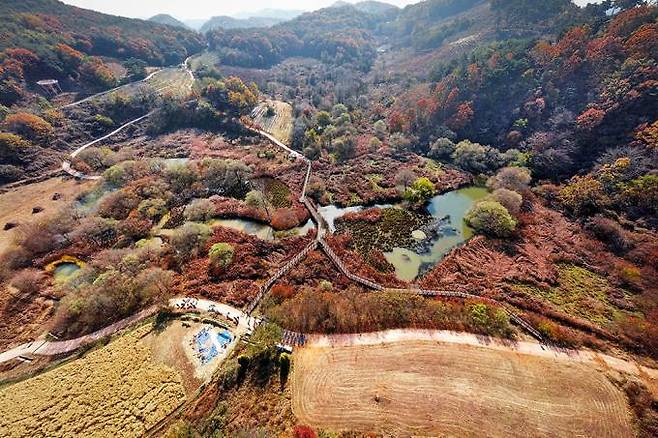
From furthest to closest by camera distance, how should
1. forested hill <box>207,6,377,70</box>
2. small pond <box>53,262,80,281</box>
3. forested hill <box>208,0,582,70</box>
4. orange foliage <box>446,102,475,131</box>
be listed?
1. forested hill <box>207,6,377,70</box>
2. forested hill <box>208,0,582,70</box>
3. orange foliage <box>446,102,475,131</box>
4. small pond <box>53,262,80,281</box>

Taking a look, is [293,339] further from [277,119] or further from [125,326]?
[277,119]

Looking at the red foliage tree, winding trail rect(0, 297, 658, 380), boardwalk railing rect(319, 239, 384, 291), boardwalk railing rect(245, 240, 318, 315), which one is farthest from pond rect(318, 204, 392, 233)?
the red foliage tree

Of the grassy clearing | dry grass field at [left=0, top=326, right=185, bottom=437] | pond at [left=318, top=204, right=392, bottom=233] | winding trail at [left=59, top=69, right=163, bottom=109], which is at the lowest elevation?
pond at [left=318, top=204, right=392, bottom=233]

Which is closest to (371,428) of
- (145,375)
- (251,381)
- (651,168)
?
(251,381)

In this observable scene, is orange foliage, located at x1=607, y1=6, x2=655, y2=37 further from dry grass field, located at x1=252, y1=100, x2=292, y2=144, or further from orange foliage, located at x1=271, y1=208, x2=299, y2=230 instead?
orange foliage, located at x1=271, y1=208, x2=299, y2=230

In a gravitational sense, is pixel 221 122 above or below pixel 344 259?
above

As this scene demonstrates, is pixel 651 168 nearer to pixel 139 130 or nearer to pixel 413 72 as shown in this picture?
pixel 413 72
